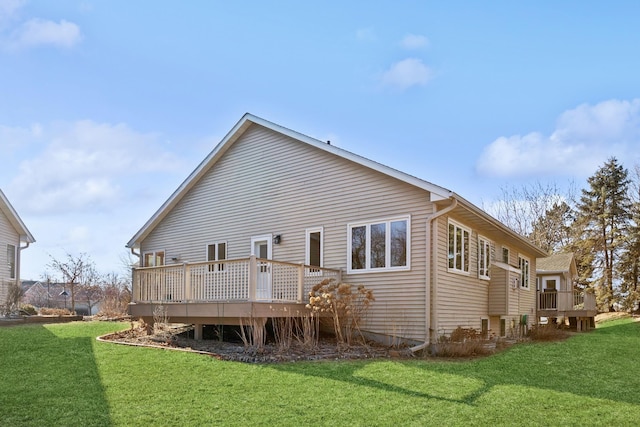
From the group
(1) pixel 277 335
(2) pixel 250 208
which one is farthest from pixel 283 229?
(1) pixel 277 335

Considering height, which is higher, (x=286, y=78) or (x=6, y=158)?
(x=286, y=78)

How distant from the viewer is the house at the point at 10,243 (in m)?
21.5

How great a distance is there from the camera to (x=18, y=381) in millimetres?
8109

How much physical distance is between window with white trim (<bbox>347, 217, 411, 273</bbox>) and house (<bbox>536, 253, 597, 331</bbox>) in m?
13.9

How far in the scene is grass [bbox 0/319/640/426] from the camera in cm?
657

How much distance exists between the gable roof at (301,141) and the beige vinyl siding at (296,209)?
0.71 feet

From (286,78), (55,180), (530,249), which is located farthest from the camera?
(530,249)

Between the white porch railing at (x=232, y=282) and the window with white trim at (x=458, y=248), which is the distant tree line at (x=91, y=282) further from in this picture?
the window with white trim at (x=458, y=248)

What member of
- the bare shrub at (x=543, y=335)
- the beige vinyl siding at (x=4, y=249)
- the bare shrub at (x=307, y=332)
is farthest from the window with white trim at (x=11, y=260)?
the bare shrub at (x=543, y=335)

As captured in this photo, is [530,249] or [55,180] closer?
[55,180]

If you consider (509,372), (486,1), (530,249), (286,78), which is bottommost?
(509,372)

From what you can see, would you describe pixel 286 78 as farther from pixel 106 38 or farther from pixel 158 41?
pixel 106 38

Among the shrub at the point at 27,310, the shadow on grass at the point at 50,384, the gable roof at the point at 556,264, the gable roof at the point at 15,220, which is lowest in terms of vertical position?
the shrub at the point at 27,310

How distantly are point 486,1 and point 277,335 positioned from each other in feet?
29.9
